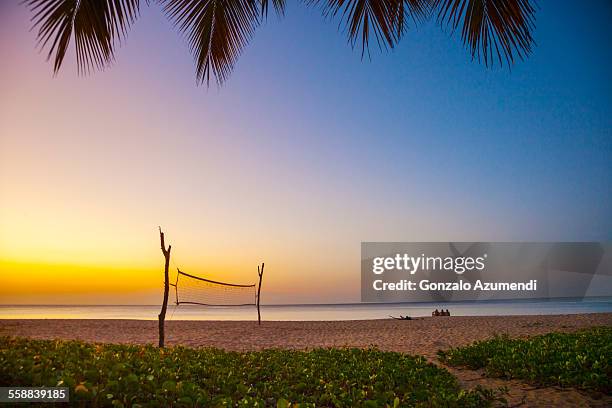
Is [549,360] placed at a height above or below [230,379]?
below

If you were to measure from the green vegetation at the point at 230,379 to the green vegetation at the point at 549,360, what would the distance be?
1136mm

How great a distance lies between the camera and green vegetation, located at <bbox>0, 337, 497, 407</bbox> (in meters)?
3.87

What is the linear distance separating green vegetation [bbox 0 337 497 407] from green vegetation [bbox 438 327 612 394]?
1136mm

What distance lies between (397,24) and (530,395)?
525 centimetres

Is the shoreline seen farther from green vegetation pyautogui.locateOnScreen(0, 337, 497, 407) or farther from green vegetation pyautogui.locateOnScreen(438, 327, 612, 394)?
green vegetation pyautogui.locateOnScreen(0, 337, 497, 407)

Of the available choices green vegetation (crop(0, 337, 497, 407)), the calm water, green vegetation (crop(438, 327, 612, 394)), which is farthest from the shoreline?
the calm water

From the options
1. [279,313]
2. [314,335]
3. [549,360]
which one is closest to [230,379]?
[549,360]

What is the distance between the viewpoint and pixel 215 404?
3.86 m

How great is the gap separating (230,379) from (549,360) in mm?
5260

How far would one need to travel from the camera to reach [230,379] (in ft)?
17.3

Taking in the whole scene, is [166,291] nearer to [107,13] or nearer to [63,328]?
[107,13]

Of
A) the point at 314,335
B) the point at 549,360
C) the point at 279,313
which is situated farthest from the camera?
the point at 279,313

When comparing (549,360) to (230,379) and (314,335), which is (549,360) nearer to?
(230,379)

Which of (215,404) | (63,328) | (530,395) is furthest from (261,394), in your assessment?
(63,328)
